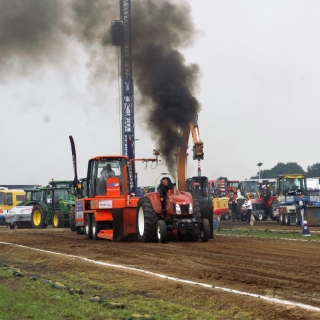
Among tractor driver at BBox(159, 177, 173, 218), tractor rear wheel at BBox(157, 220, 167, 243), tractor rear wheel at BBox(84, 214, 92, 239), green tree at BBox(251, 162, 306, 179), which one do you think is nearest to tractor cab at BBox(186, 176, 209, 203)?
tractor rear wheel at BBox(84, 214, 92, 239)

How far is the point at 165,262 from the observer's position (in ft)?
53.4

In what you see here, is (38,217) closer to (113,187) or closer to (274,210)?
(274,210)

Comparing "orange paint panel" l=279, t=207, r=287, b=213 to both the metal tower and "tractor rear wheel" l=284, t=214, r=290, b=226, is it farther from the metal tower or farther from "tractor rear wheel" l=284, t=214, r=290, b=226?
the metal tower

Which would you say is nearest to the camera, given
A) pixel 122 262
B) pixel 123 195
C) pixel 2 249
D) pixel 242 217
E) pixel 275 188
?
pixel 122 262

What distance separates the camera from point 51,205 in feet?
138

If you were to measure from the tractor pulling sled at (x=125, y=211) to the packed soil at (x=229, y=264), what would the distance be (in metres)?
0.62

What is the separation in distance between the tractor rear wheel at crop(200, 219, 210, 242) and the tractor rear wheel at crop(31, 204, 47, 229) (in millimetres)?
19640

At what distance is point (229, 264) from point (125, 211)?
9195mm

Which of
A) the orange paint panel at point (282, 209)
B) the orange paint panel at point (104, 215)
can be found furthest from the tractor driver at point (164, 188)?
the orange paint panel at point (282, 209)

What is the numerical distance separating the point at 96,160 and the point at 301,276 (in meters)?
15.0

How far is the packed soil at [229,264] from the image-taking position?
35.3ft

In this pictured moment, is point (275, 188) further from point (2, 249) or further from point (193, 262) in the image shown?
point (193, 262)

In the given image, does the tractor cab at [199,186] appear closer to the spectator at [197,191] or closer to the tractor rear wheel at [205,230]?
the spectator at [197,191]

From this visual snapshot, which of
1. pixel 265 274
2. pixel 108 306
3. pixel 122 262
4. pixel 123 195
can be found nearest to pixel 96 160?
pixel 123 195
